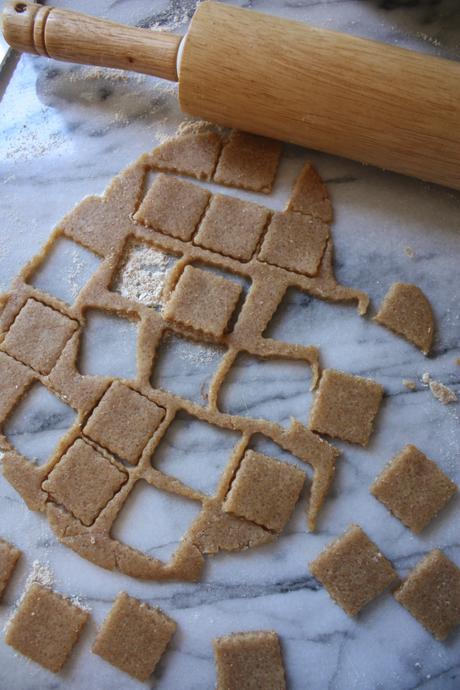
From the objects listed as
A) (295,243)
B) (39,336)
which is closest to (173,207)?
(295,243)

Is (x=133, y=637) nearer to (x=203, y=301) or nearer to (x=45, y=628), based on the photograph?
(x=45, y=628)

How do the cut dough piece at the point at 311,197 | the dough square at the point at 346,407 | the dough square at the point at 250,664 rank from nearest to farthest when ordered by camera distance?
1. the dough square at the point at 250,664
2. the dough square at the point at 346,407
3. the cut dough piece at the point at 311,197

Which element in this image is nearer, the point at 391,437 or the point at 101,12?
the point at 391,437

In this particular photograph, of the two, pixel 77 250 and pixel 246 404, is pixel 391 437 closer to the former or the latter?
pixel 246 404

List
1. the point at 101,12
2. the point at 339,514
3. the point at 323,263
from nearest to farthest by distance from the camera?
the point at 339,514 → the point at 323,263 → the point at 101,12

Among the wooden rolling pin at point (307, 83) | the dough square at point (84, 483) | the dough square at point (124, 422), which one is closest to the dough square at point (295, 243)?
the wooden rolling pin at point (307, 83)

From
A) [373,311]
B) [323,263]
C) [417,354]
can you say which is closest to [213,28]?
[323,263]

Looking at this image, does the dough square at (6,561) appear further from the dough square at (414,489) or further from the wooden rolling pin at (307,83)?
the wooden rolling pin at (307,83)
